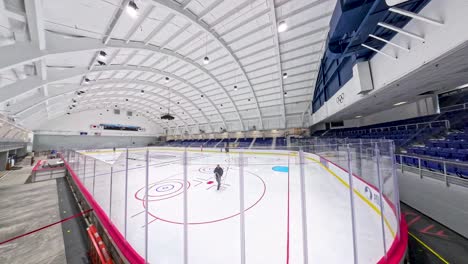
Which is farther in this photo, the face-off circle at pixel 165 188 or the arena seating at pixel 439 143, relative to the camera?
the face-off circle at pixel 165 188

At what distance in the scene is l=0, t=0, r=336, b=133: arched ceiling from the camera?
5629 millimetres

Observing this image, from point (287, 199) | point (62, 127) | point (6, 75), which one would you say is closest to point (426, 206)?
point (287, 199)

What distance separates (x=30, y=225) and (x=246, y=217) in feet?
20.7

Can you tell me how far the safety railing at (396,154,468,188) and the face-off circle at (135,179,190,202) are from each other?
761cm

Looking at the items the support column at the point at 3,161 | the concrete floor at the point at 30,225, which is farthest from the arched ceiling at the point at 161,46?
the support column at the point at 3,161

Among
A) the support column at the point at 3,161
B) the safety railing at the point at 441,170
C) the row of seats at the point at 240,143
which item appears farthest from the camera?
the row of seats at the point at 240,143

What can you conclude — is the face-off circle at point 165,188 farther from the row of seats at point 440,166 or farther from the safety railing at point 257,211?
the row of seats at point 440,166

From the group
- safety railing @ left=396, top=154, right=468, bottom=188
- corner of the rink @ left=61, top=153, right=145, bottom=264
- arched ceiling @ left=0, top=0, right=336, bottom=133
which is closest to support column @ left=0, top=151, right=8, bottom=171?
arched ceiling @ left=0, top=0, right=336, bottom=133

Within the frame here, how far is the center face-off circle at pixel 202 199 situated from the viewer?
3723 millimetres

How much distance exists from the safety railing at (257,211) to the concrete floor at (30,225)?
1.00 m

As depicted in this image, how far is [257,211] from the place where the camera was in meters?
3.87

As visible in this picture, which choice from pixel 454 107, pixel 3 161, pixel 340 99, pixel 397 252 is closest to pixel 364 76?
pixel 340 99

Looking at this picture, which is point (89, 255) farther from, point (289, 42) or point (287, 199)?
point (289, 42)

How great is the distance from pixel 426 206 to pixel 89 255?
843 centimetres
